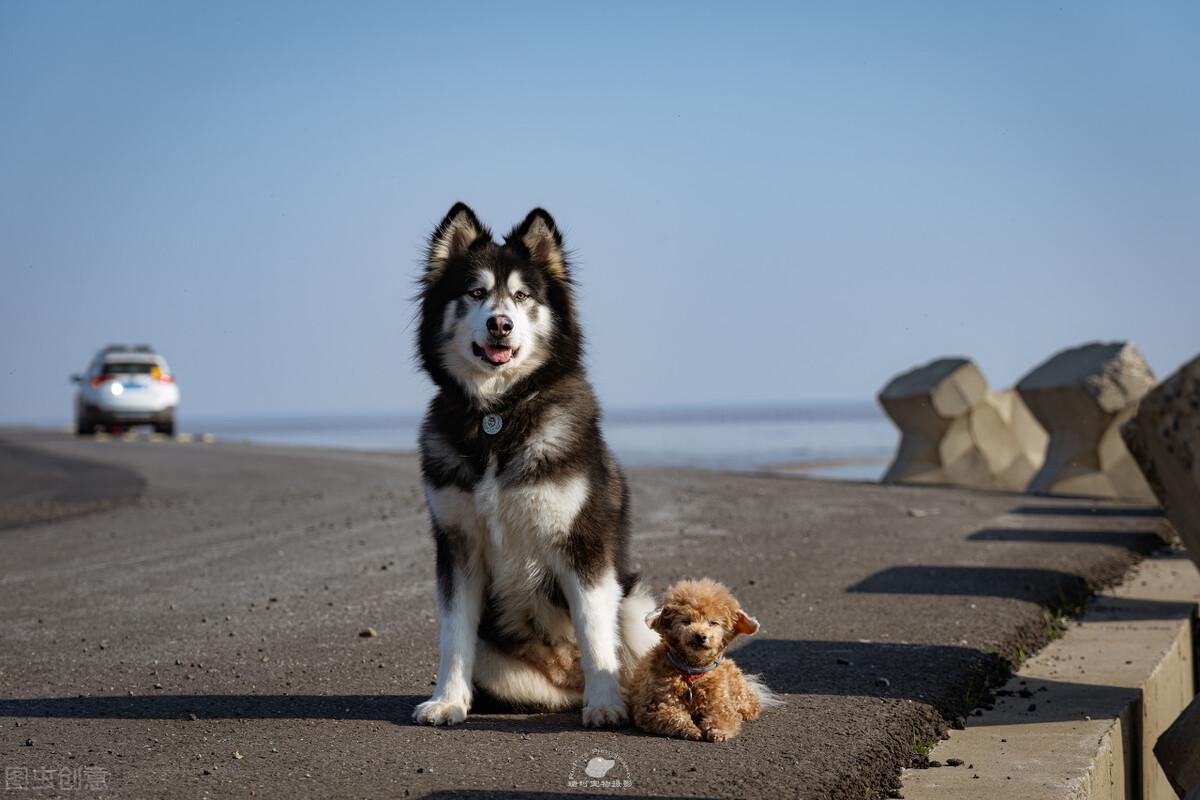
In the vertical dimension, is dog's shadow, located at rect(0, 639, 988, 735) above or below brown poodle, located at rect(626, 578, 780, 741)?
below

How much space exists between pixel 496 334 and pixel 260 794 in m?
2.01

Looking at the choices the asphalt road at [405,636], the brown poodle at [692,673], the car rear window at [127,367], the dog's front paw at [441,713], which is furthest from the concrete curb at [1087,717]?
the car rear window at [127,367]

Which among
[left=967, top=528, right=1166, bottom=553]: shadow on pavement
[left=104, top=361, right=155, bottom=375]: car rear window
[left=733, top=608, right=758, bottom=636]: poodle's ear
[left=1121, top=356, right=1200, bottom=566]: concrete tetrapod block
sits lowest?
[left=104, top=361, right=155, bottom=375]: car rear window

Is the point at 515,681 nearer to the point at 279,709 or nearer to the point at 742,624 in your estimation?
the point at 742,624

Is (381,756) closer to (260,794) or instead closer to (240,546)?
(260,794)

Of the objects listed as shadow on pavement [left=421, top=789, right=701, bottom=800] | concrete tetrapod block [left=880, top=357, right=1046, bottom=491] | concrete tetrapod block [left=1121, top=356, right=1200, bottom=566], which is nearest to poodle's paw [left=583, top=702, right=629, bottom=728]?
shadow on pavement [left=421, top=789, right=701, bottom=800]

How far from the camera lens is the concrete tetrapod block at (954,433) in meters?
19.8

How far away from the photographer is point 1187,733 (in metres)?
4.84

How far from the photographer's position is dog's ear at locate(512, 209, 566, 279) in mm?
5430

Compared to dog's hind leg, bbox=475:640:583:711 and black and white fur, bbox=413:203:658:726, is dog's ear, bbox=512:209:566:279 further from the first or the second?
dog's hind leg, bbox=475:640:583:711

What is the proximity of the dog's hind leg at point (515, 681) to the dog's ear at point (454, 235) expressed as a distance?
67.0 inches

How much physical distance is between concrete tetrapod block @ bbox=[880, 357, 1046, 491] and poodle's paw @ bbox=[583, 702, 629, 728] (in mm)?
15655

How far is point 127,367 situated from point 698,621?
2902 cm

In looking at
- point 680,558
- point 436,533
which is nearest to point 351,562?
point 680,558
